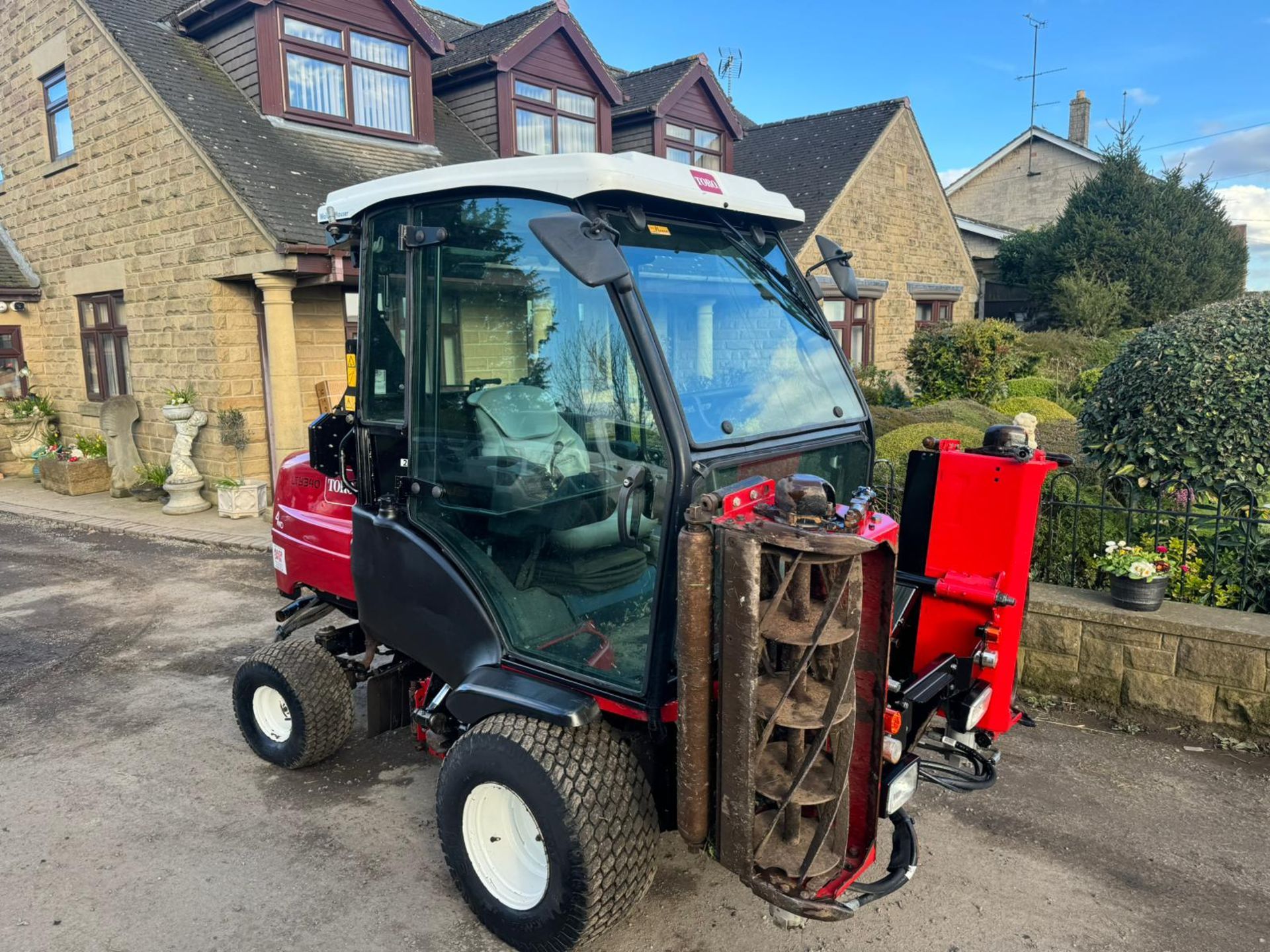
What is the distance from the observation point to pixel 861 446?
3.23 m

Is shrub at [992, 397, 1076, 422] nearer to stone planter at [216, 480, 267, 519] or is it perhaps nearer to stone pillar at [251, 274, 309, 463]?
stone pillar at [251, 274, 309, 463]

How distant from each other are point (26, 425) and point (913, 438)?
41.4 feet

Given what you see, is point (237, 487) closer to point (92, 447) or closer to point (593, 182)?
point (92, 447)

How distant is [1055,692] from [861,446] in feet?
7.38

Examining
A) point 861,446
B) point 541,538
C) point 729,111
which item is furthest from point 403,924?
point 729,111

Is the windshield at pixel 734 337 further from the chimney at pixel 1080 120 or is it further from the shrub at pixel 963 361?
the chimney at pixel 1080 120

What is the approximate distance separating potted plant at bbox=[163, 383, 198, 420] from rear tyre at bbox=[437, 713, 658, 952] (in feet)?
28.9

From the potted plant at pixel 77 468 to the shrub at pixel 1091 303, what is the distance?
1836 cm

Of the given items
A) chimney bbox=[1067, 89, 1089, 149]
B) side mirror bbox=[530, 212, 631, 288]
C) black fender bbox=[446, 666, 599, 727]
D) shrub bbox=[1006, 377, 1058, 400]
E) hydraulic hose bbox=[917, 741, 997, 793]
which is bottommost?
hydraulic hose bbox=[917, 741, 997, 793]

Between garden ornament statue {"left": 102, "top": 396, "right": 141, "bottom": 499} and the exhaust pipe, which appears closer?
the exhaust pipe

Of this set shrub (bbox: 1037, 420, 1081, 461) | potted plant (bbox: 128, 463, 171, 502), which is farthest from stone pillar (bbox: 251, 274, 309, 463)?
shrub (bbox: 1037, 420, 1081, 461)

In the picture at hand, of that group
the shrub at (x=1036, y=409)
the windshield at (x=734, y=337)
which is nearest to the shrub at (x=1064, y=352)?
the shrub at (x=1036, y=409)

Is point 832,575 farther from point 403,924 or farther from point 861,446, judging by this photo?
point 403,924

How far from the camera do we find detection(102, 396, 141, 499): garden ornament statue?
11.2 m
